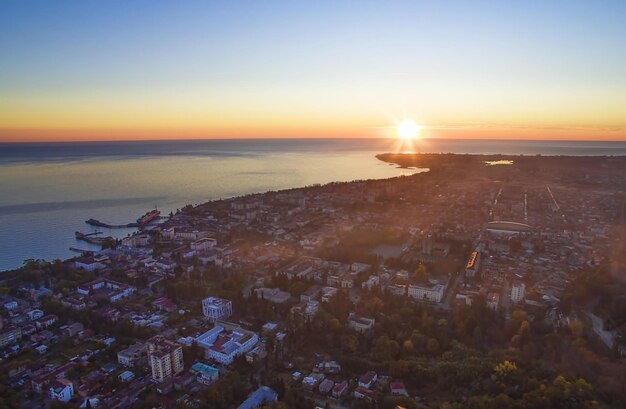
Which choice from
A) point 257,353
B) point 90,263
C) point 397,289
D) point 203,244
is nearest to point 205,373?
point 257,353

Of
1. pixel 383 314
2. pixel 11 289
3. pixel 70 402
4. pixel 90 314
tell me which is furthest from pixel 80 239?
pixel 383 314

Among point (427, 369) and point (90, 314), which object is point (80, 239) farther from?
point (427, 369)

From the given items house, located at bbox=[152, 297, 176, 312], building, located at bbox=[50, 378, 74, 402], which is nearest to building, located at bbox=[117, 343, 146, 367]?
building, located at bbox=[50, 378, 74, 402]

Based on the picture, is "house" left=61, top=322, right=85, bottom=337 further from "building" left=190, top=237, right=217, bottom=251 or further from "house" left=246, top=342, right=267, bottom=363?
"building" left=190, top=237, right=217, bottom=251

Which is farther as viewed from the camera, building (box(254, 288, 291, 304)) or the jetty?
the jetty

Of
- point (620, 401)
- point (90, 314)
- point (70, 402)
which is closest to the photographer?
point (620, 401)

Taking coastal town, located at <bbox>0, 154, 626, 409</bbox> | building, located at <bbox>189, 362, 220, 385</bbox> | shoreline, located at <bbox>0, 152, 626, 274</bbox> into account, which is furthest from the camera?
shoreline, located at <bbox>0, 152, 626, 274</bbox>

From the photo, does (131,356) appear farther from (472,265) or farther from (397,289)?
(472,265)
